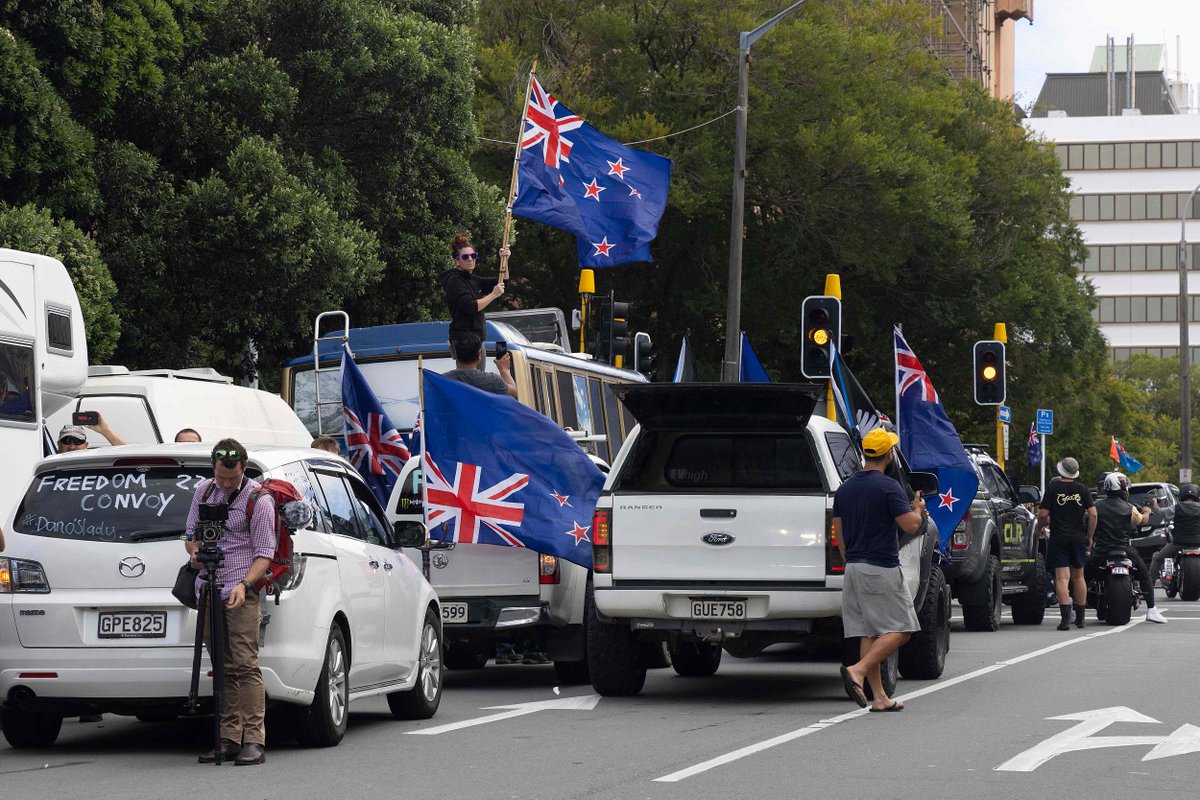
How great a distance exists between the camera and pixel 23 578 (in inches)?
394

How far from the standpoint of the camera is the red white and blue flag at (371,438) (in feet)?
54.7

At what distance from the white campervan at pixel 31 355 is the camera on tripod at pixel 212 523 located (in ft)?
15.0

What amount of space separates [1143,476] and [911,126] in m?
62.9

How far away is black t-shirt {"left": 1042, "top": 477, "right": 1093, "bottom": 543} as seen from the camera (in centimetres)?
2194

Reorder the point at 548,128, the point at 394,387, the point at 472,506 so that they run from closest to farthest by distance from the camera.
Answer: the point at 472,506, the point at 394,387, the point at 548,128

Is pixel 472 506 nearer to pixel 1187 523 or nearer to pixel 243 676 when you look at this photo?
pixel 243 676

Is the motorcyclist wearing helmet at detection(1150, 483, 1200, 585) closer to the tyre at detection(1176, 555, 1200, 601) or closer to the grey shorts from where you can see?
the tyre at detection(1176, 555, 1200, 601)

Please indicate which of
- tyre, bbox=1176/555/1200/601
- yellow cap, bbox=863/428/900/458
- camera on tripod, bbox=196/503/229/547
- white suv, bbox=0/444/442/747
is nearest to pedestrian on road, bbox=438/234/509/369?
yellow cap, bbox=863/428/900/458

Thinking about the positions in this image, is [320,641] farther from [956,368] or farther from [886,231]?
[956,368]

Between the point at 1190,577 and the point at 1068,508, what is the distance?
7.75 metres

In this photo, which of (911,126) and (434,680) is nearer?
(434,680)

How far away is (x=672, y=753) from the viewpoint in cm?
1033

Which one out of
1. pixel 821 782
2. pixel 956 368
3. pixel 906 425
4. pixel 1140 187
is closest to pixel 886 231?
pixel 956 368

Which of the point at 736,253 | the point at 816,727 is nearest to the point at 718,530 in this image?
the point at 816,727
